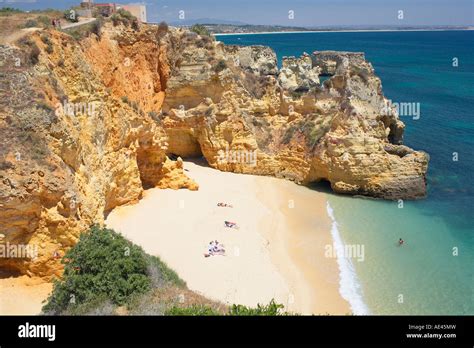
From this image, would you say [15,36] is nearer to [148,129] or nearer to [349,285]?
[148,129]

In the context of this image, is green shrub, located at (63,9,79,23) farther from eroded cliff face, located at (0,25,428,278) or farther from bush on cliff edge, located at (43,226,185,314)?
bush on cliff edge, located at (43,226,185,314)

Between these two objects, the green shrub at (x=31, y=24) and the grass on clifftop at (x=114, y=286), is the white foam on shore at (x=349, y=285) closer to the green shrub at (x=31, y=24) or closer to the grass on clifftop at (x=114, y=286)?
the grass on clifftop at (x=114, y=286)

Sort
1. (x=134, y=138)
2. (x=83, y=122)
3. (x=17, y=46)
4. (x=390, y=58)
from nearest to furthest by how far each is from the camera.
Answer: (x=17, y=46) → (x=83, y=122) → (x=134, y=138) → (x=390, y=58)

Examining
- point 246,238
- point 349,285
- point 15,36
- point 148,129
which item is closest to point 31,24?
point 15,36

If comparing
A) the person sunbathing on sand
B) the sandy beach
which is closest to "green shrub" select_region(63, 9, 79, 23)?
the sandy beach

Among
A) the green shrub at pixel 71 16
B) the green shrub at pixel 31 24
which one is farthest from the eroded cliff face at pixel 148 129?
the green shrub at pixel 71 16
